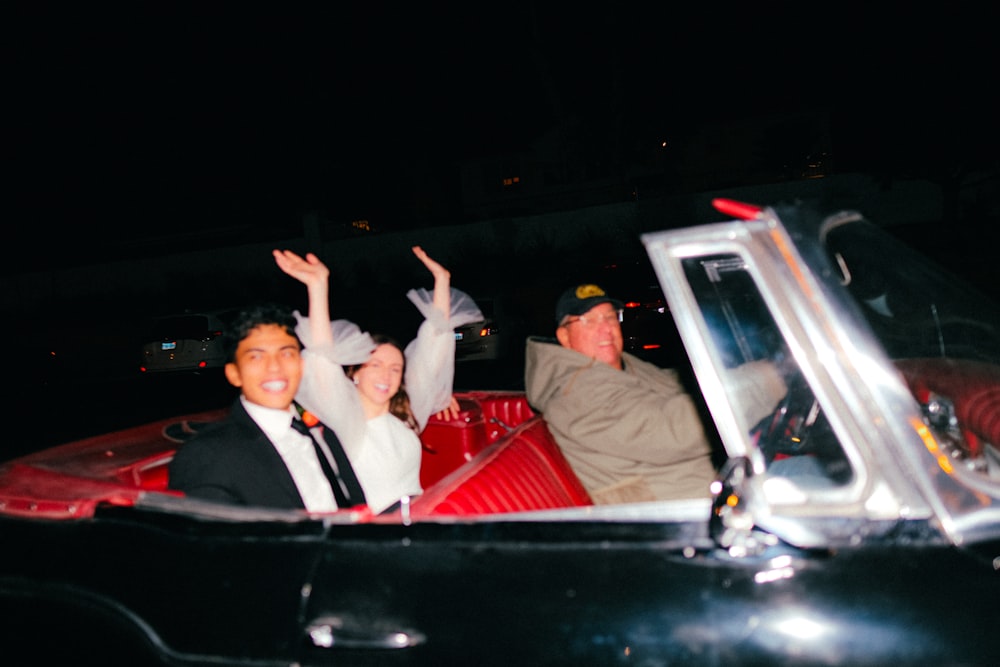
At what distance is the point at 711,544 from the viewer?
4.52 ft

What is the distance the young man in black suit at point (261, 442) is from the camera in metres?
2.04

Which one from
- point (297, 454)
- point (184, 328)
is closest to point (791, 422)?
point (297, 454)

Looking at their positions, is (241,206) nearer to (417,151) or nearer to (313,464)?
(417,151)

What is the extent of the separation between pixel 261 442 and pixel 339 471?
41cm

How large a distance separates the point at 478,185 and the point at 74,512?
31.2 metres

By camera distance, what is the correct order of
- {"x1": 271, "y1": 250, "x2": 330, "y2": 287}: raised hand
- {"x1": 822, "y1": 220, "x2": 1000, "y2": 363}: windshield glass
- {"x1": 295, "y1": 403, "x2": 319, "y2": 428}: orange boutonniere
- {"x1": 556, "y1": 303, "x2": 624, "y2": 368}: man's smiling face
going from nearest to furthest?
{"x1": 822, "y1": 220, "x2": 1000, "y2": 363}: windshield glass < {"x1": 271, "y1": 250, "x2": 330, "y2": 287}: raised hand < {"x1": 295, "y1": 403, "x2": 319, "y2": 428}: orange boutonniere < {"x1": 556, "y1": 303, "x2": 624, "y2": 368}: man's smiling face

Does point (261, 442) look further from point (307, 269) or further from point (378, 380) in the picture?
point (378, 380)

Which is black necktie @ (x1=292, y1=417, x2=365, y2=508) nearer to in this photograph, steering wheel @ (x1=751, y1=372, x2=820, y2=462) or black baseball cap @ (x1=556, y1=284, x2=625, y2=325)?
black baseball cap @ (x1=556, y1=284, x2=625, y2=325)

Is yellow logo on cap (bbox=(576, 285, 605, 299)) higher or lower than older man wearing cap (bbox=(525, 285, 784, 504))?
higher

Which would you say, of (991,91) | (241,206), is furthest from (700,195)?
(241,206)

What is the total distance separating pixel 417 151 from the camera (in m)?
26.9

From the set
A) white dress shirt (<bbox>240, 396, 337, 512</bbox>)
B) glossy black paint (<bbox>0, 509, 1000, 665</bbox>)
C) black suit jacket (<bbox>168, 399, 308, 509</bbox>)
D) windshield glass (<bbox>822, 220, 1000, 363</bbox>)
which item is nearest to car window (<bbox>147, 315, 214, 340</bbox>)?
white dress shirt (<bbox>240, 396, 337, 512</bbox>)

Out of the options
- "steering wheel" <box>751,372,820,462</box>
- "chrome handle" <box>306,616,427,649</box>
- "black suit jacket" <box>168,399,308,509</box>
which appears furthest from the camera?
"black suit jacket" <box>168,399,308,509</box>

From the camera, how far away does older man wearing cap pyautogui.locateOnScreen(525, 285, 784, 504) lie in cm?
240
